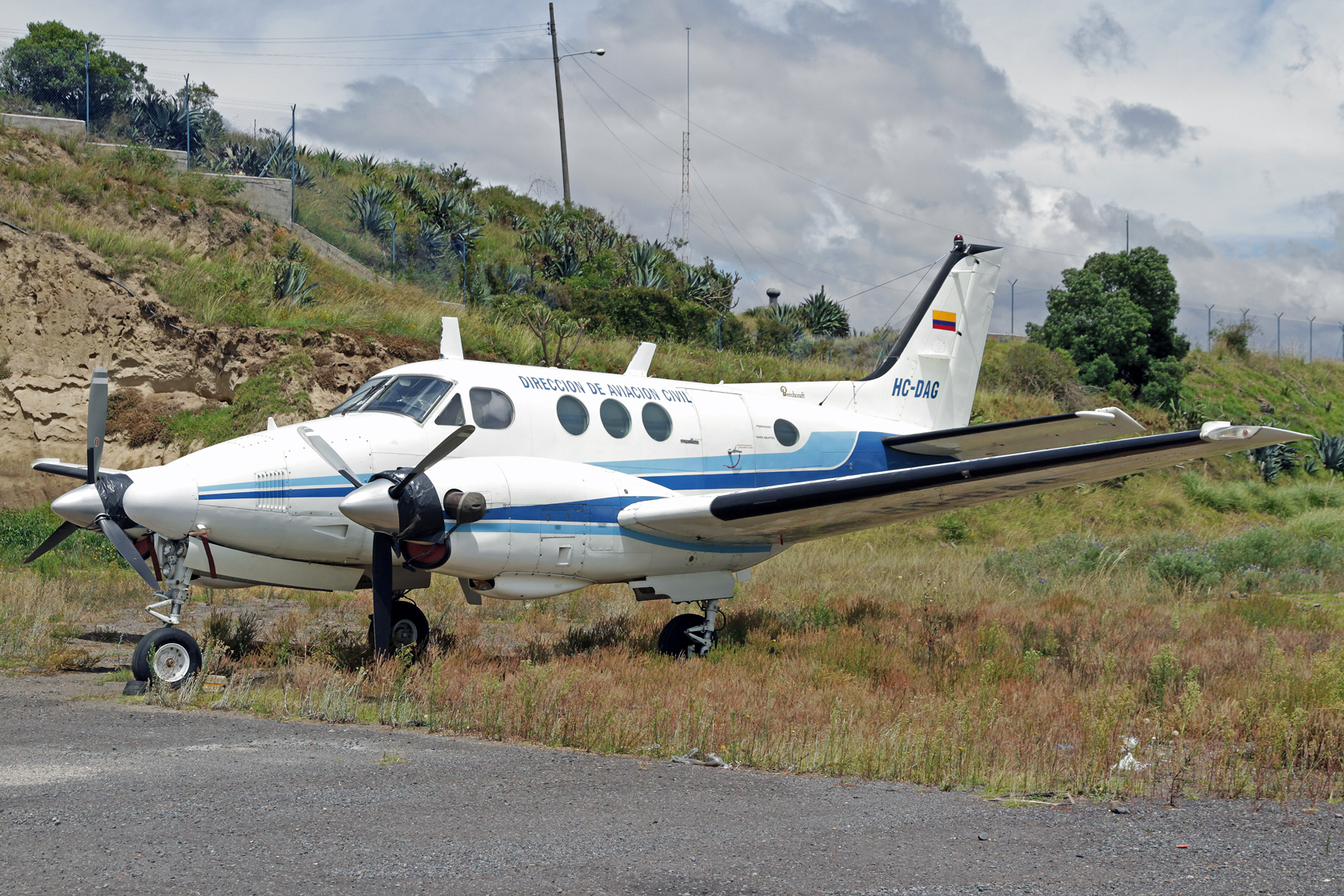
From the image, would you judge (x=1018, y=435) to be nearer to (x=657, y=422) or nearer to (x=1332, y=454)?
(x=657, y=422)

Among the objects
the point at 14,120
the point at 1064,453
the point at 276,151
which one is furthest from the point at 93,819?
the point at 276,151

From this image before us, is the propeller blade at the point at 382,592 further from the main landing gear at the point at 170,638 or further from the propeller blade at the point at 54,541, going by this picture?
the propeller blade at the point at 54,541

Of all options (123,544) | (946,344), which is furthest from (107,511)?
(946,344)

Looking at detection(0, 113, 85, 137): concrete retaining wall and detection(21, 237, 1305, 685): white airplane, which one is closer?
detection(21, 237, 1305, 685): white airplane

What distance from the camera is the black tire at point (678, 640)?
11172 millimetres

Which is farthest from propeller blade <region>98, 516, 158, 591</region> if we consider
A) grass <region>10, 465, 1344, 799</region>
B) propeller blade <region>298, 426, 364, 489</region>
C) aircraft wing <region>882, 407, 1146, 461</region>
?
aircraft wing <region>882, 407, 1146, 461</region>

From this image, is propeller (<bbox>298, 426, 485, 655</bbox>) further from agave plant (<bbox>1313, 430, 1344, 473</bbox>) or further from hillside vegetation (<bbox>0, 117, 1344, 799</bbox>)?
agave plant (<bbox>1313, 430, 1344, 473</bbox>)

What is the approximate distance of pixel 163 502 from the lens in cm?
880

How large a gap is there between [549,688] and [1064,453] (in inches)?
203

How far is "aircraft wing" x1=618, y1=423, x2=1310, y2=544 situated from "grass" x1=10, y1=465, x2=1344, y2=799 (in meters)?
1.44

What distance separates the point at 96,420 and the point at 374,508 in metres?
3.29

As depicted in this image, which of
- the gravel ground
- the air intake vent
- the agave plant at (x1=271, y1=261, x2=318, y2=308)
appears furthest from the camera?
the agave plant at (x1=271, y1=261, x2=318, y2=308)

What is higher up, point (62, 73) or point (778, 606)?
point (62, 73)

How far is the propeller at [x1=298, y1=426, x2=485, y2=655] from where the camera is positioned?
29.6 feet
